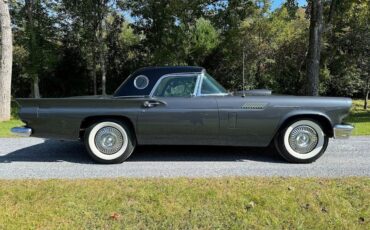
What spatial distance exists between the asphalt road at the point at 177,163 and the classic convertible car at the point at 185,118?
307 mm

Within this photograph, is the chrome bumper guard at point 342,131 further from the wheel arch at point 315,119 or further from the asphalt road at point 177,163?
the asphalt road at point 177,163

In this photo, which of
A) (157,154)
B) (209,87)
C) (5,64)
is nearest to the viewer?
(209,87)

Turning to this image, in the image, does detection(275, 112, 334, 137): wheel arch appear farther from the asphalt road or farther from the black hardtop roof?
the black hardtop roof

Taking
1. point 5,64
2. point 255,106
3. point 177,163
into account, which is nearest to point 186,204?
point 177,163

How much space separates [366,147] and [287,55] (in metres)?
17.5

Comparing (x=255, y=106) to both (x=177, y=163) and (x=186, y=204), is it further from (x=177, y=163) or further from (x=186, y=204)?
(x=186, y=204)

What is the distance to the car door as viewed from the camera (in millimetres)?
5797

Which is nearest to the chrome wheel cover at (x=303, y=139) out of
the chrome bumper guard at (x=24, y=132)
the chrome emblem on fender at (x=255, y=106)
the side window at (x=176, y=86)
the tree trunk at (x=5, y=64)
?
the chrome emblem on fender at (x=255, y=106)

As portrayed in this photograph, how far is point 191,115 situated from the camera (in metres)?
5.80

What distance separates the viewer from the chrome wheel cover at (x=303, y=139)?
234 inches

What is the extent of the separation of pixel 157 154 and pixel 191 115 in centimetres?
118

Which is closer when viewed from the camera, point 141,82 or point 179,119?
point 179,119

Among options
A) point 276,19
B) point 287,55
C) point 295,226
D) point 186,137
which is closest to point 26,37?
point 276,19

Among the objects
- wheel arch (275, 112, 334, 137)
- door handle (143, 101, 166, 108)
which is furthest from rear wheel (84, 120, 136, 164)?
wheel arch (275, 112, 334, 137)
